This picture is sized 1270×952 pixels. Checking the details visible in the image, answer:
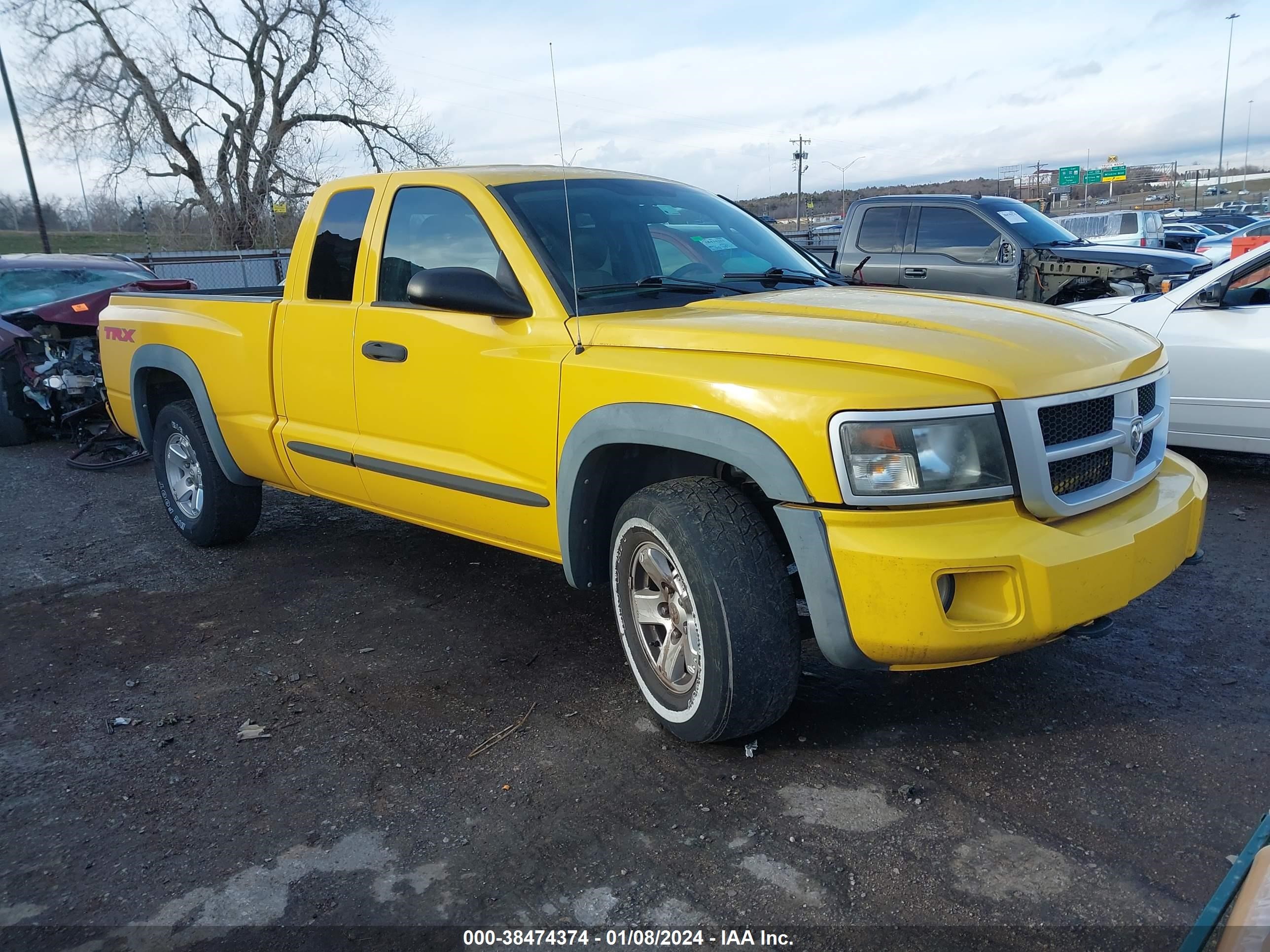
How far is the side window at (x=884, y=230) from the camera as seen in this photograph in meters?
10.2

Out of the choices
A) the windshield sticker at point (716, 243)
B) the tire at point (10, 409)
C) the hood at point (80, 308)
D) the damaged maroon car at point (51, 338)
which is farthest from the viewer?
the tire at point (10, 409)

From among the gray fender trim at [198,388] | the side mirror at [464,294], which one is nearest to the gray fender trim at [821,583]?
the side mirror at [464,294]

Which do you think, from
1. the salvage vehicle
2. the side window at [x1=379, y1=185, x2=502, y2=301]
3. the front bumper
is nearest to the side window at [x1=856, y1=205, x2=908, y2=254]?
the salvage vehicle

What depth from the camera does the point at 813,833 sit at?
107 inches

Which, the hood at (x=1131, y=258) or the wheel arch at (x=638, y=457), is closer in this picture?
the wheel arch at (x=638, y=457)

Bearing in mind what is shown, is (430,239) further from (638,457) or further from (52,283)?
(52,283)

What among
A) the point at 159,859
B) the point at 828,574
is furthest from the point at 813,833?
the point at 159,859

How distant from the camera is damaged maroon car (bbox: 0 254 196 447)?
8.55 metres

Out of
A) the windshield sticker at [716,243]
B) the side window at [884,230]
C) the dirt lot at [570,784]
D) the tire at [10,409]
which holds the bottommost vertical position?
the dirt lot at [570,784]

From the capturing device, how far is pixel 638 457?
3.46 meters

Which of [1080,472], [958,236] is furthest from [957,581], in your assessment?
[958,236]

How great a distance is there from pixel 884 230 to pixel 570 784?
28.1 feet

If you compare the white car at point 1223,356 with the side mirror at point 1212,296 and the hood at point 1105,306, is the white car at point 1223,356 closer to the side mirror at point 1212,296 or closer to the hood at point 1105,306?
the side mirror at point 1212,296

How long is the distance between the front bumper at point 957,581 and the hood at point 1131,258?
7561 millimetres
